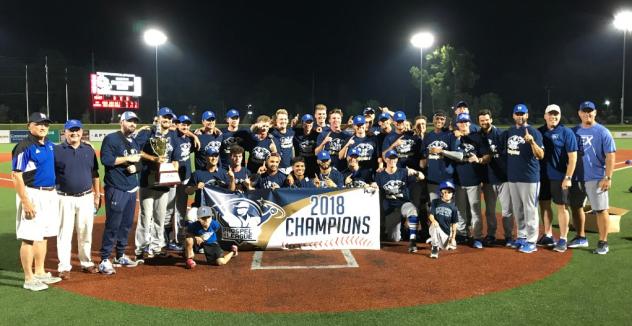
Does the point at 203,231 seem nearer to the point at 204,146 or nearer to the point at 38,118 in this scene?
the point at 204,146

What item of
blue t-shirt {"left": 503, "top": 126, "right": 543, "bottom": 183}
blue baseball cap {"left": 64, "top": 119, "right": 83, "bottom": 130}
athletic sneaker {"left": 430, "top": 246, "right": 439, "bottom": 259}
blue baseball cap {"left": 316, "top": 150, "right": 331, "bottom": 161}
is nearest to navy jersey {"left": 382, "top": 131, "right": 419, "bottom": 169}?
blue baseball cap {"left": 316, "top": 150, "right": 331, "bottom": 161}

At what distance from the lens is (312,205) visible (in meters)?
7.73

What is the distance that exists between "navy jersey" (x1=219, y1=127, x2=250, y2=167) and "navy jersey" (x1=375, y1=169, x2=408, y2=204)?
2356 mm

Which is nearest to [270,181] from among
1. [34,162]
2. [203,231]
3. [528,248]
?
[203,231]

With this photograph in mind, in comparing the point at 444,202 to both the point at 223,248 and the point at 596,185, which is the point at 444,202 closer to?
the point at 596,185

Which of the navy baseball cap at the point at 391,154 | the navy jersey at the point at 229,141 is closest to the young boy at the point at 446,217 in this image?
the navy baseball cap at the point at 391,154

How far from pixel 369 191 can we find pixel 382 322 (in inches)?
130

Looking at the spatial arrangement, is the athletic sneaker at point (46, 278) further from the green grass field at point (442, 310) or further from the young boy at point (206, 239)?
the young boy at point (206, 239)

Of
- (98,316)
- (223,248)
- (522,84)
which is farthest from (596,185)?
(522,84)

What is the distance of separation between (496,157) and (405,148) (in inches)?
57.5

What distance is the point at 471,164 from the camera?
783 cm

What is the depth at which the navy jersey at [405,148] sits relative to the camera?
8.44m

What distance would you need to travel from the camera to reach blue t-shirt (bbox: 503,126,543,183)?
24.1ft

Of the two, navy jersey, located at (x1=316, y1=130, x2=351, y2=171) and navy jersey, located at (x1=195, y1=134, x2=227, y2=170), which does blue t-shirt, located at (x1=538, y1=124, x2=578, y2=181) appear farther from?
→ navy jersey, located at (x1=195, y1=134, x2=227, y2=170)
